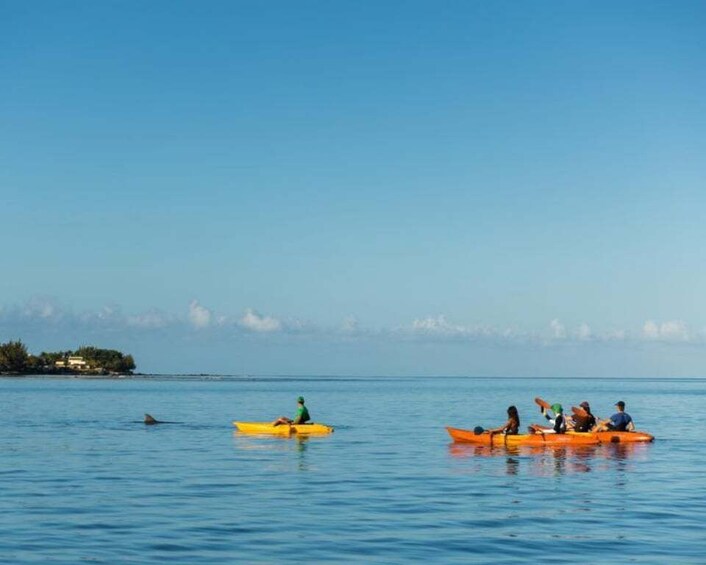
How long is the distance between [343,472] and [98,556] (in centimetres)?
1544

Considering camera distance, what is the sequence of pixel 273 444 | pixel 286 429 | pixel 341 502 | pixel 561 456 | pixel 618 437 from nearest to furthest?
pixel 341 502
pixel 561 456
pixel 618 437
pixel 273 444
pixel 286 429

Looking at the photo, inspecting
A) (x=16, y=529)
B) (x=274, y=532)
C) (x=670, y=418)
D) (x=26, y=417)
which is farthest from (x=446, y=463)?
(x=670, y=418)

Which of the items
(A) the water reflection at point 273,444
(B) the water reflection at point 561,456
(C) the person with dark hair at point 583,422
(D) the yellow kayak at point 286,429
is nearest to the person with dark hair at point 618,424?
(C) the person with dark hair at point 583,422

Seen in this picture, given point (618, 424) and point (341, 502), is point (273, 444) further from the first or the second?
point (341, 502)

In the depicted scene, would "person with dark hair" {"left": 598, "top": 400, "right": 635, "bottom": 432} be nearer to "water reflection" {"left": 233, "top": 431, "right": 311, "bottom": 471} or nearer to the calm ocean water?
the calm ocean water

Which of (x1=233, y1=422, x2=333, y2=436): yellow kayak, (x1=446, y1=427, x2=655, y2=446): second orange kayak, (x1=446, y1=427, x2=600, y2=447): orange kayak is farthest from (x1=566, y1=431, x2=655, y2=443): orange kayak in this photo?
(x1=233, y1=422, x2=333, y2=436): yellow kayak

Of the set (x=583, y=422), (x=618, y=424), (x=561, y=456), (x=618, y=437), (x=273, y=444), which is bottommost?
(x=273, y=444)

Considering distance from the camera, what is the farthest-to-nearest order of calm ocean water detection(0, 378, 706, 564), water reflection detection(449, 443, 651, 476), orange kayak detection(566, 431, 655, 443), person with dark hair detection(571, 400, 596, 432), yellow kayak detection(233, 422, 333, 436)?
yellow kayak detection(233, 422, 333, 436) < person with dark hair detection(571, 400, 596, 432) < orange kayak detection(566, 431, 655, 443) < water reflection detection(449, 443, 651, 476) < calm ocean water detection(0, 378, 706, 564)

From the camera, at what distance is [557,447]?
42.9 m

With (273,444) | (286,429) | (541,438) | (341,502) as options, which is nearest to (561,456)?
(541,438)

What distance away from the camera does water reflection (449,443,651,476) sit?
35.1 metres

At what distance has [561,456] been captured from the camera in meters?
39.8

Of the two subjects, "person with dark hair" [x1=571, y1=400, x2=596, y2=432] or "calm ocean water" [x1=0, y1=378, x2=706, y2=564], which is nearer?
"calm ocean water" [x1=0, y1=378, x2=706, y2=564]

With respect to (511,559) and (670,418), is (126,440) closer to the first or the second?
(511,559)
